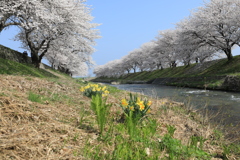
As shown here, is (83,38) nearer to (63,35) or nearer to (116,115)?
(63,35)

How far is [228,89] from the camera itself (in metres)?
15.9

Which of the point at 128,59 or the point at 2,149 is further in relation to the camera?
the point at 128,59

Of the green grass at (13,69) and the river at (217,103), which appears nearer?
the river at (217,103)

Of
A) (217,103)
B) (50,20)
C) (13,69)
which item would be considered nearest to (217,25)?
(217,103)

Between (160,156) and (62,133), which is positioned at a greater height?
(62,133)

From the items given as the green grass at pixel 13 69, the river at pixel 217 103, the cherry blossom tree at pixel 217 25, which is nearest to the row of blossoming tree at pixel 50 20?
the green grass at pixel 13 69

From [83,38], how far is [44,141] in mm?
Answer: 18574

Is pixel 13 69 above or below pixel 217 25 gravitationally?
below

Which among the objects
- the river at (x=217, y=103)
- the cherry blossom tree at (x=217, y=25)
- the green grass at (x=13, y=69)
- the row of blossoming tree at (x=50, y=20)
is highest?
the cherry blossom tree at (x=217, y=25)

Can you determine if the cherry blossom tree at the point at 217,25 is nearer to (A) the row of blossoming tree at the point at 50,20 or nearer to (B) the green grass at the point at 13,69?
(A) the row of blossoming tree at the point at 50,20

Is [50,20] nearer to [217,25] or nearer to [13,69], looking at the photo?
[13,69]

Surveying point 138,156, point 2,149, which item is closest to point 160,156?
point 138,156

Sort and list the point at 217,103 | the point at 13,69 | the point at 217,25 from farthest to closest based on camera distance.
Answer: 1. the point at 217,25
2. the point at 13,69
3. the point at 217,103

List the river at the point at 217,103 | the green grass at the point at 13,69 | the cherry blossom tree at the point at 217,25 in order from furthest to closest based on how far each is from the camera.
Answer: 1. the cherry blossom tree at the point at 217,25
2. the green grass at the point at 13,69
3. the river at the point at 217,103
